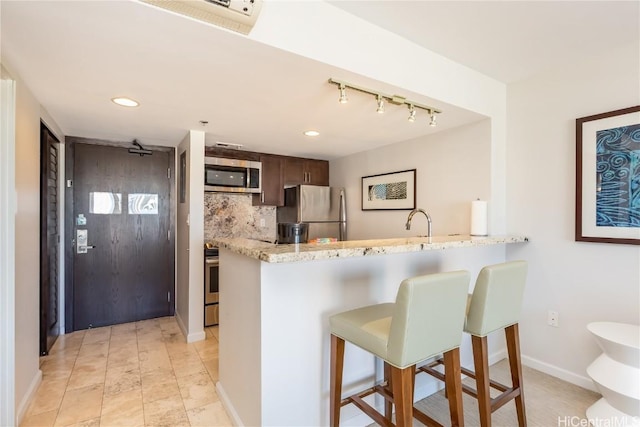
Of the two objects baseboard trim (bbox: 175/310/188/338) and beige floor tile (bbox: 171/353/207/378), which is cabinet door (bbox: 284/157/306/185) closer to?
baseboard trim (bbox: 175/310/188/338)

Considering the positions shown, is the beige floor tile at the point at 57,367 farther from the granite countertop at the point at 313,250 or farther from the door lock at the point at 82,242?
the granite countertop at the point at 313,250

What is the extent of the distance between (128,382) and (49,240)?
4.96ft

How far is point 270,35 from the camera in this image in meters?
1.49

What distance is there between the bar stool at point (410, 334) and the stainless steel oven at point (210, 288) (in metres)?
2.17

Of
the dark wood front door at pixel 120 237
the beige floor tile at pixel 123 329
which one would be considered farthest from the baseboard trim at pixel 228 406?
the dark wood front door at pixel 120 237

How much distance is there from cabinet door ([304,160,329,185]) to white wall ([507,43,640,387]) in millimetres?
2492

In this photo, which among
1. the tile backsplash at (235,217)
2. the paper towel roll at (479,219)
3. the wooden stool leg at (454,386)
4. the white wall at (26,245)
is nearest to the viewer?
the wooden stool leg at (454,386)

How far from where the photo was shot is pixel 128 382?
2.34 meters

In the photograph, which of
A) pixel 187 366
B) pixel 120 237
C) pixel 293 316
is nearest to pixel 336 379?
pixel 293 316

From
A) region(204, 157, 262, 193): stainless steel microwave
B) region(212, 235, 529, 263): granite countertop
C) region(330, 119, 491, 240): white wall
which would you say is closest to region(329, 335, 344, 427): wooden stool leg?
region(212, 235, 529, 263): granite countertop

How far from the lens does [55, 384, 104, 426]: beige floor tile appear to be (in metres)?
1.93

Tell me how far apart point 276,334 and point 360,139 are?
7.95 feet

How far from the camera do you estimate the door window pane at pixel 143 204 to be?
143 inches

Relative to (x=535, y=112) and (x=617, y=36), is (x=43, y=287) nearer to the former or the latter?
(x=535, y=112)
